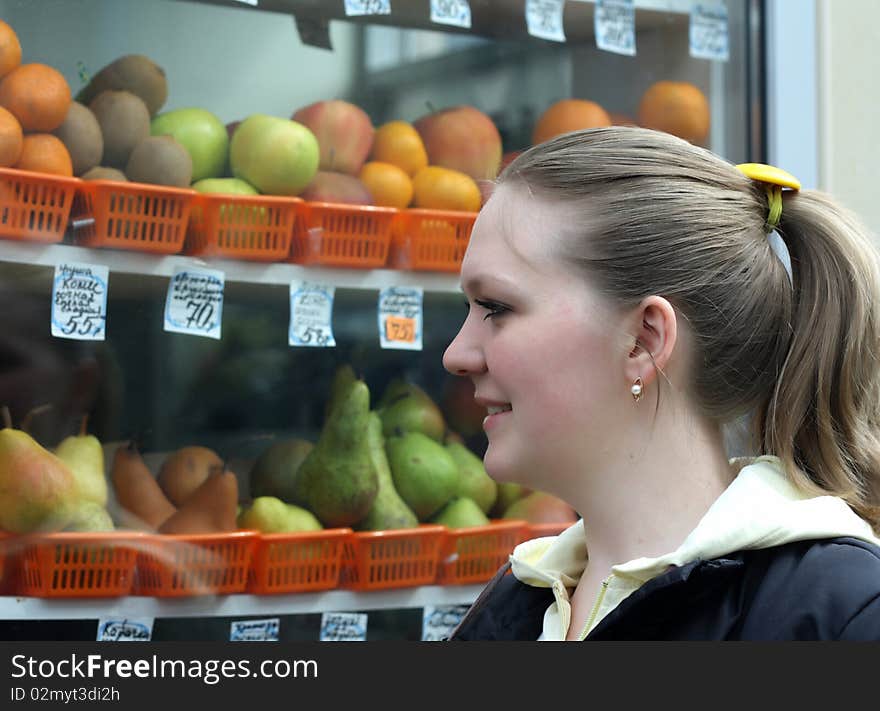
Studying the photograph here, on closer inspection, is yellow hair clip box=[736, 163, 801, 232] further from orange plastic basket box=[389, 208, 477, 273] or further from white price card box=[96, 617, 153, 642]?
white price card box=[96, 617, 153, 642]

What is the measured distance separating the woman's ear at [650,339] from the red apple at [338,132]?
3.25 feet

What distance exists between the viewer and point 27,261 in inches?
63.4

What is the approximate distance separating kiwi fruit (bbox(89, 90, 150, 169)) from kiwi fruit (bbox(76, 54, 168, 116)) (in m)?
0.02

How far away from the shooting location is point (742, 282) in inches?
42.1

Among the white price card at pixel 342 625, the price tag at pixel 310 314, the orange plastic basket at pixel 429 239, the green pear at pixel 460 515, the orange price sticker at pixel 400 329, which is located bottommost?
the white price card at pixel 342 625

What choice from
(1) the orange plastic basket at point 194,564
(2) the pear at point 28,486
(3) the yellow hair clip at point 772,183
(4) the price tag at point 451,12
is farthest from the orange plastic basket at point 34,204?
(3) the yellow hair clip at point 772,183

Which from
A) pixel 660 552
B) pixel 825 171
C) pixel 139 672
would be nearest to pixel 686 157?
pixel 660 552

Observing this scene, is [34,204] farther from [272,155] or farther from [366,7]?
[366,7]

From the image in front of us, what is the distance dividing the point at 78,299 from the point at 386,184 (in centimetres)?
55

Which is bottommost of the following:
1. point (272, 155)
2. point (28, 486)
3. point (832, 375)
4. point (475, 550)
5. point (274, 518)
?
point (475, 550)

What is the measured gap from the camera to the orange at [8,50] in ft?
5.36

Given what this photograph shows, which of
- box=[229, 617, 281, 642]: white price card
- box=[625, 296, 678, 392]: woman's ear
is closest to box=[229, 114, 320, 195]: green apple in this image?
box=[229, 617, 281, 642]: white price card

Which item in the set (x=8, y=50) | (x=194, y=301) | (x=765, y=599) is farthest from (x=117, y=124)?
(x=765, y=599)

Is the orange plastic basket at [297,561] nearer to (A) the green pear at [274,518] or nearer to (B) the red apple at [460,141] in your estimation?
(A) the green pear at [274,518]
